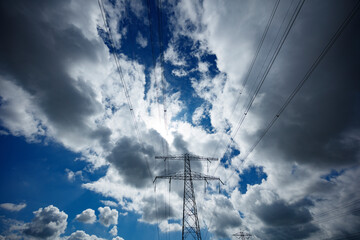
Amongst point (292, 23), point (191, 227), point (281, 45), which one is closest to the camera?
point (292, 23)

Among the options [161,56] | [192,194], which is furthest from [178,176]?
[161,56]

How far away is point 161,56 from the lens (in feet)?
31.8

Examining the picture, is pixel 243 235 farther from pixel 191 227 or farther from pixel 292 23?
pixel 292 23

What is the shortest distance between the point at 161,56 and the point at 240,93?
796 centimetres

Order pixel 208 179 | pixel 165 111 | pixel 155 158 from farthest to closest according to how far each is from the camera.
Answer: pixel 155 158
pixel 208 179
pixel 165 111

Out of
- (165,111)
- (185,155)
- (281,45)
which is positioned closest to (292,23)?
(281,45)

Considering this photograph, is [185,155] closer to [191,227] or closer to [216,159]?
[216,159]

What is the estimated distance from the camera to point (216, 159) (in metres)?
28.8

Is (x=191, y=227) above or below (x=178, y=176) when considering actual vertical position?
below

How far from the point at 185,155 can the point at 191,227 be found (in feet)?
34.8

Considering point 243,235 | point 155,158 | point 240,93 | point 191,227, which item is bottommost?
point 191,227

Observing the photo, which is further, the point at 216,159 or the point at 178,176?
the point at 216,159

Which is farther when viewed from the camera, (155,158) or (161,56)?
(155,158)

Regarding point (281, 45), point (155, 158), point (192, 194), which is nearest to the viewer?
point (281, 45)
